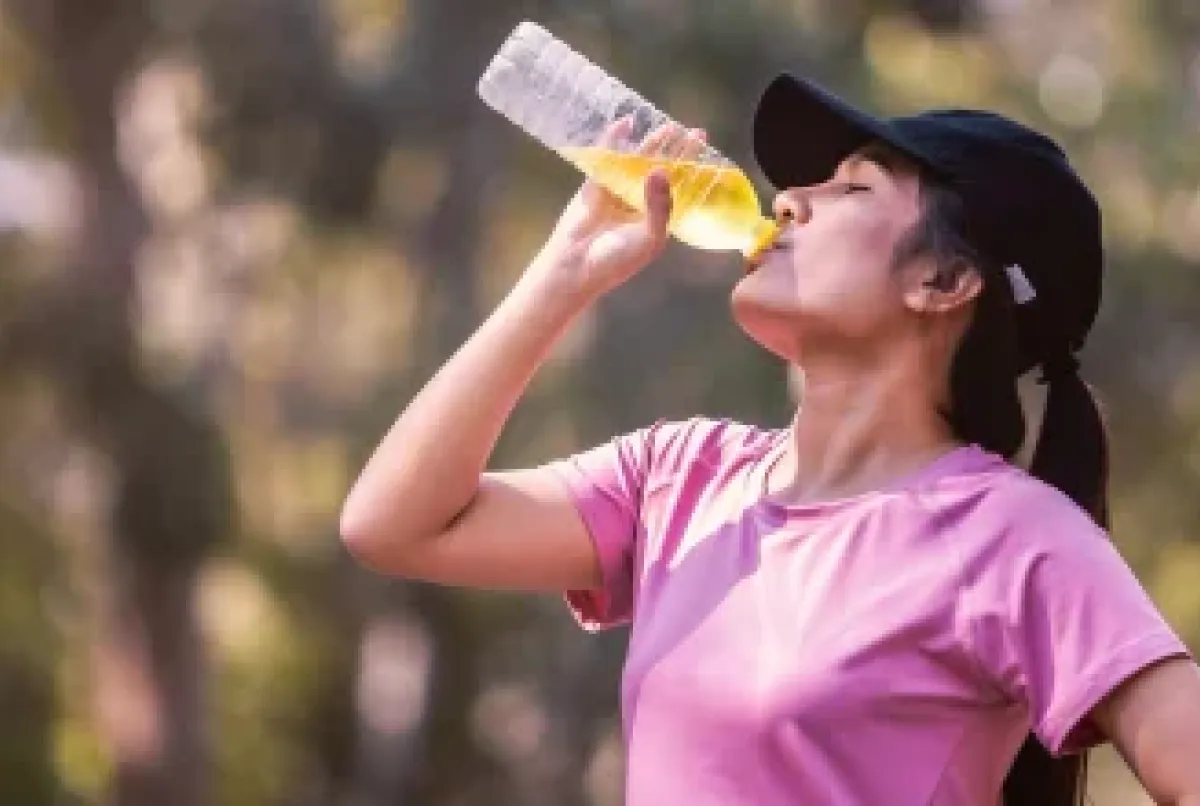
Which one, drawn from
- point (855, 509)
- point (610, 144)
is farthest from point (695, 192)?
point (855, 509)

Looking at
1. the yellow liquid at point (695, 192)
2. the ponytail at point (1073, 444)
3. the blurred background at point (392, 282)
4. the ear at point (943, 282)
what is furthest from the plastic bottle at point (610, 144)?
the blurred background at point (392, 282)

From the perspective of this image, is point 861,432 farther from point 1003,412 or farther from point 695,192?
point 695,192

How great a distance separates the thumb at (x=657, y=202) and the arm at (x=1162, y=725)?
54 centimetres

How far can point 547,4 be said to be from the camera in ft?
20.5

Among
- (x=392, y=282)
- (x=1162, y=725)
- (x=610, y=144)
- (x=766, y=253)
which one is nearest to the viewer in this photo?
(x=1162, y=725)

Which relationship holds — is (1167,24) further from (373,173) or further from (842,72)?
(373,173)

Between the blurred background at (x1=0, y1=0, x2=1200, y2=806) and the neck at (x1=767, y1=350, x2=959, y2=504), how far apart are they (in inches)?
155

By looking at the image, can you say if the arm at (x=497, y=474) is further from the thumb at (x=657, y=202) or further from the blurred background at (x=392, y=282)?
the blurred background at (x=392, y=282)

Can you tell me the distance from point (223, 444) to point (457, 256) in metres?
1.14

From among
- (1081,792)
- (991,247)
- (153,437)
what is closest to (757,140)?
(991,247)

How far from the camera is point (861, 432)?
146cm

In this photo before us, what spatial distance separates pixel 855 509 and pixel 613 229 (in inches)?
13.5

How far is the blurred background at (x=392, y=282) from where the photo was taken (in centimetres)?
591

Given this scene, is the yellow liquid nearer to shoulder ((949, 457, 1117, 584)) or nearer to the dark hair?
the dark hair
